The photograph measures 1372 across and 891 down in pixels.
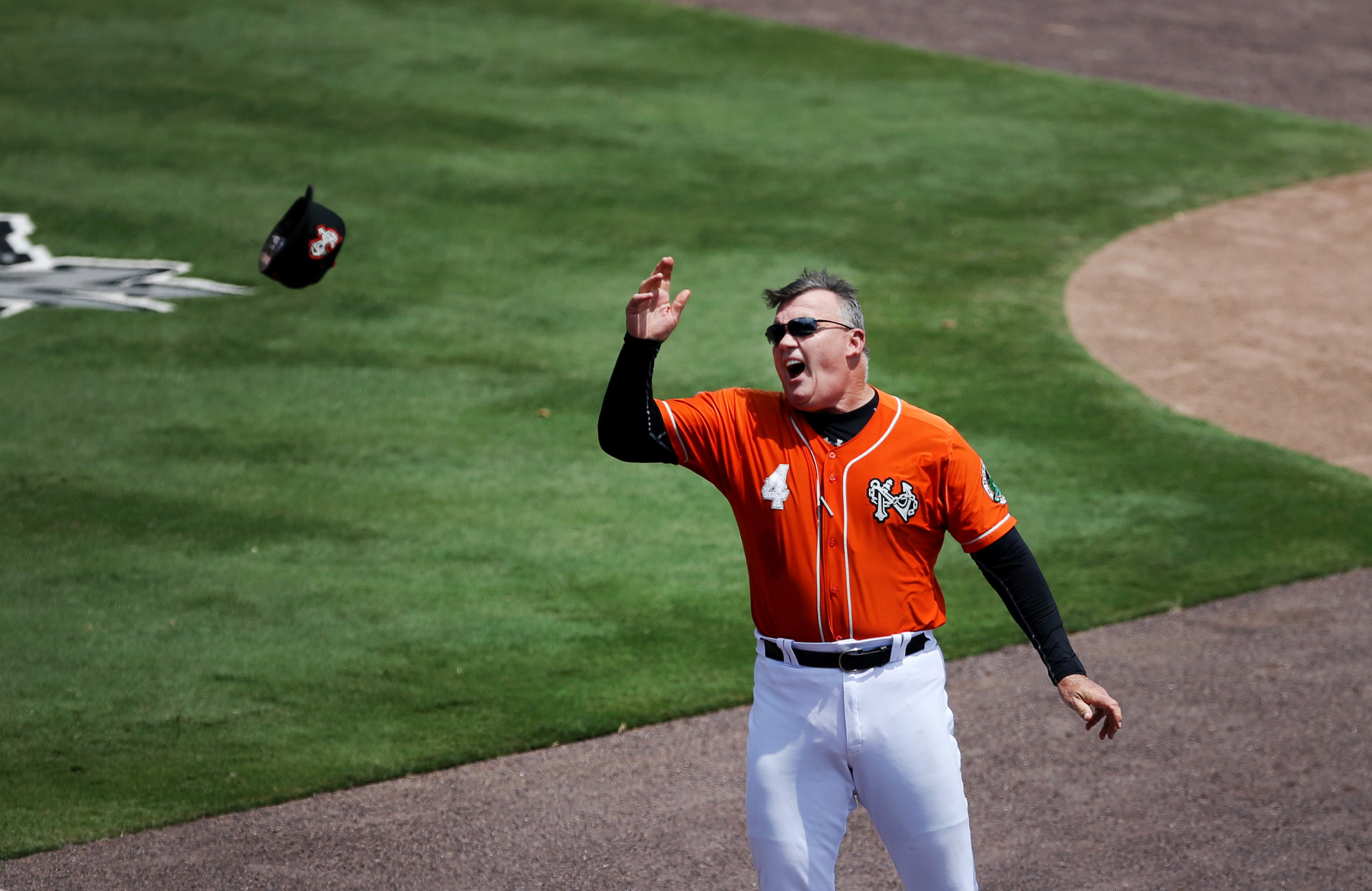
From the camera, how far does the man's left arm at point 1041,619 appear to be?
4.07 meters

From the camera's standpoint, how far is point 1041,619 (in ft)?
13.8

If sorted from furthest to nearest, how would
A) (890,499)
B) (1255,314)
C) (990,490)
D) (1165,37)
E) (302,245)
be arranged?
(1165,37) → (1255,314) → (302,245) → (990,490) → (890,499)

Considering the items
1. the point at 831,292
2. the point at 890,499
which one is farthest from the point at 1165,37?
the point at 890,499

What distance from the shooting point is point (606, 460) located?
958 cm

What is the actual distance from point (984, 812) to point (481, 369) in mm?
6101

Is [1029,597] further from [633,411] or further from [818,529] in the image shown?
[633,411]

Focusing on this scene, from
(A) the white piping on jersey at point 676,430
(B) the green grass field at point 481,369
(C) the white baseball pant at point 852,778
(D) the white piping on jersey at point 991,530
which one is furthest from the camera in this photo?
(B) the green grass field at point 481,369

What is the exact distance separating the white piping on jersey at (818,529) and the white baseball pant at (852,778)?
79mm

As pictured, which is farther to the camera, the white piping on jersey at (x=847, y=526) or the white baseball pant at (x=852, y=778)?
the white piping on jersey at (x=847, y=526)

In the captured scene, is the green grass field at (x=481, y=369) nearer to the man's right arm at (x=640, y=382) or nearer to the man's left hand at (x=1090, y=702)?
the man's right arm at (x=640, y=382)

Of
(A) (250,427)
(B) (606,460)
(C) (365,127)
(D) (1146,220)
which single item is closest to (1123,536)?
(B) (606,460)

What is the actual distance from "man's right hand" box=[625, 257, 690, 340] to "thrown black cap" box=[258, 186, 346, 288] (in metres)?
2.20

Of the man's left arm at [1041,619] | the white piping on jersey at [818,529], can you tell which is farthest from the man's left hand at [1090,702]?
the white piping on jersey at [818,529]

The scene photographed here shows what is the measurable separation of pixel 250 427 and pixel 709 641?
400cm
